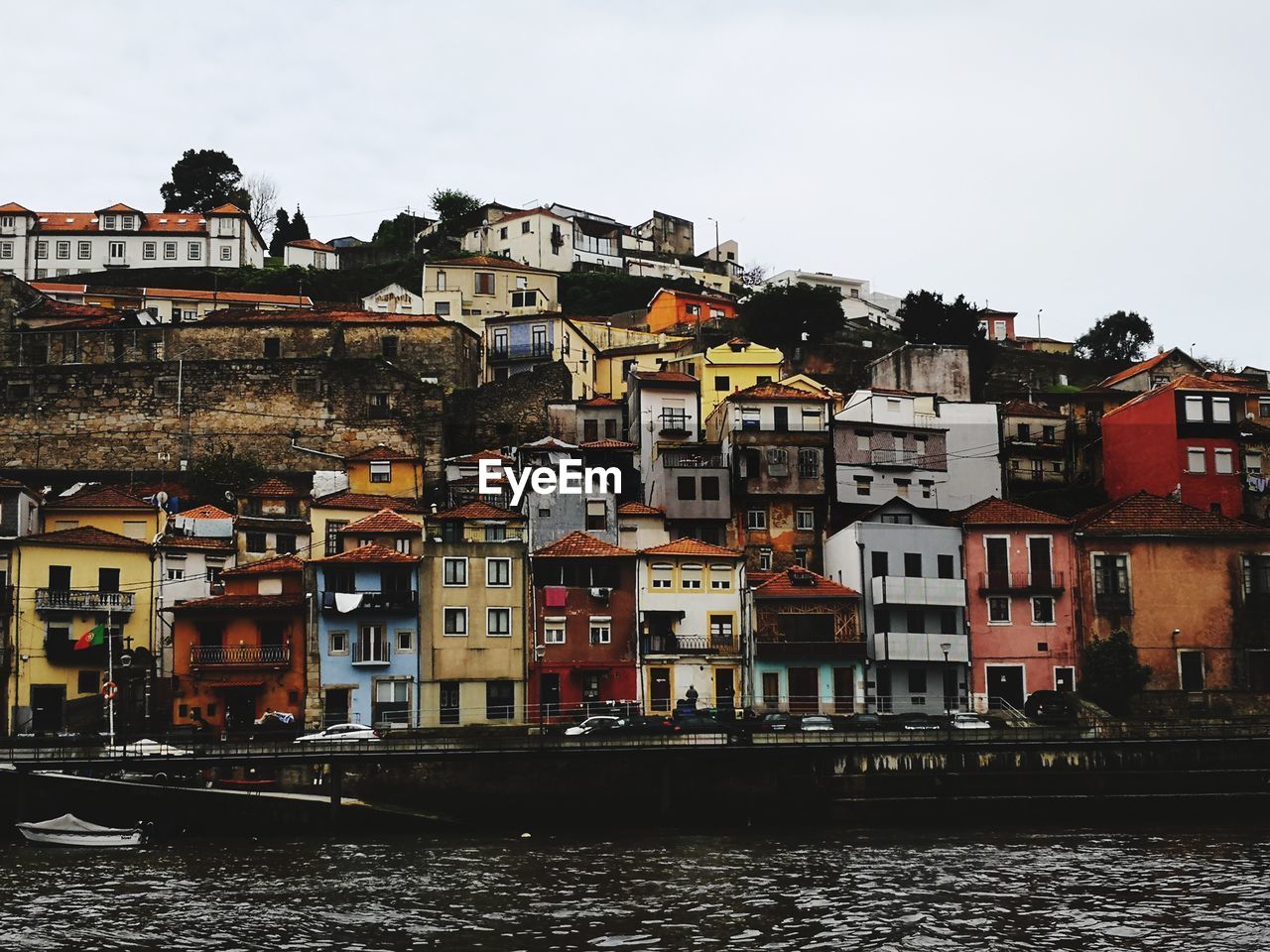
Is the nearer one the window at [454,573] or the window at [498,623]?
the window at [498,623]

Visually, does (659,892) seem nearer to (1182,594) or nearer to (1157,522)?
(1182,594)

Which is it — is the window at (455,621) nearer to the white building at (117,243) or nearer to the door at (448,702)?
the door at (448,702)

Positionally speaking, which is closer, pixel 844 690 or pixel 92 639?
pixel 92 639

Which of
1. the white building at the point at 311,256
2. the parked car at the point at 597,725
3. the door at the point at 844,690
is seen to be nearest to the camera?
the parked car at the point at 597,725

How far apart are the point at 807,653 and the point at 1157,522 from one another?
51.1 ft

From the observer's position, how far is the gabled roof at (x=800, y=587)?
205ft

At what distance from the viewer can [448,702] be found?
2409 inches

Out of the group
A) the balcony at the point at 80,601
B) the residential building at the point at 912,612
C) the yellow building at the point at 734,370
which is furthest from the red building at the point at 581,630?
the yellow building at the point at 734,370

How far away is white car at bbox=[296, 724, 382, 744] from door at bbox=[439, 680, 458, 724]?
22.5ft

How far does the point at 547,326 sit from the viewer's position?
91.8 metres

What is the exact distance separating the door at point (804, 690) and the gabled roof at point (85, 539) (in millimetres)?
27104

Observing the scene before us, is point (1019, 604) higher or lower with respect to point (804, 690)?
higher

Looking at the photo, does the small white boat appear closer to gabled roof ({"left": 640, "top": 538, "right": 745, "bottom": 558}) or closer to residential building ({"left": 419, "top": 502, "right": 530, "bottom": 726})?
residential building ({"left": 419, "top": 502, "right": 530, "bottom": 726})

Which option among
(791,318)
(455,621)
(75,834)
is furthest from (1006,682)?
(791,318)
